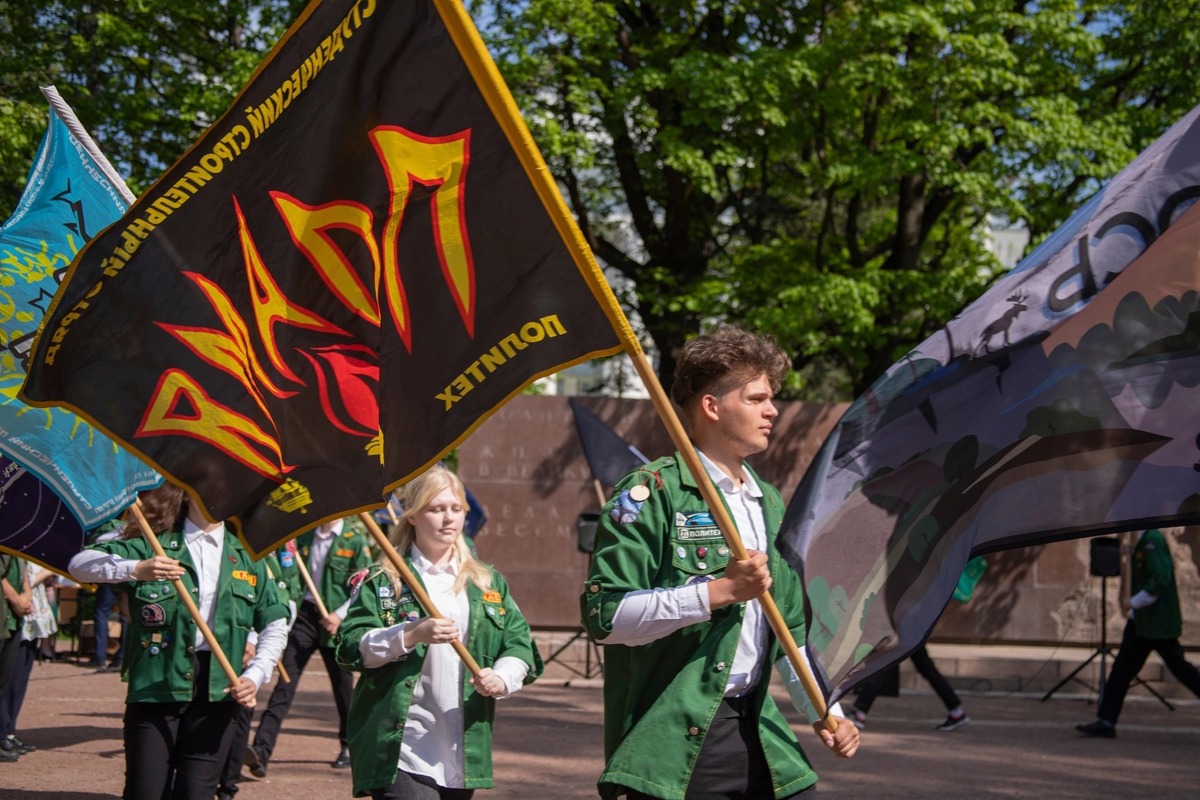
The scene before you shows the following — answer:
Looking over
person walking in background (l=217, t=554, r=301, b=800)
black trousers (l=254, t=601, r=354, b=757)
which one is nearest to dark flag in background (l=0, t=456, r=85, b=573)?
person walking in background (l=217, t=554, r=301, b=800)

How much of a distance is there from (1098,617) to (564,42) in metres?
10.4

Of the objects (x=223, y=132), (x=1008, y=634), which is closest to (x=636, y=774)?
(x=223, y=132)

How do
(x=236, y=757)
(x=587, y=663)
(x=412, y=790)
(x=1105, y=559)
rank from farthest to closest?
(x=587, y=663) → (x=1105, y=559) → (x=236, y=757) → (x=412, y=790)

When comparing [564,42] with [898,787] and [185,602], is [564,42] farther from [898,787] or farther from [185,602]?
[185,602]

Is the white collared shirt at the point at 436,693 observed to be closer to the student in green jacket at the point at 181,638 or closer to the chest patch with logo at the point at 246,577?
the student in green jacket at the point at 181,638

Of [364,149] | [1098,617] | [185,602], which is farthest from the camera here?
[1098,617]

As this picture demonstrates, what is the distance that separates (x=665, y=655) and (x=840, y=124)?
57.1 feet

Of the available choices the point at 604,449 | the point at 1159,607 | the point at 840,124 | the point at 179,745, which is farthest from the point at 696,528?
the point at 840,124

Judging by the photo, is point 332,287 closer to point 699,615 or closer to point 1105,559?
point 699,615

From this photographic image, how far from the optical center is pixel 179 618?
656 cm

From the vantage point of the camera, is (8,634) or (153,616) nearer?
(153,616)

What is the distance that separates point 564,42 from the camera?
68.3 ft

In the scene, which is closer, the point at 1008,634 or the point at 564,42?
the point at 1008,634

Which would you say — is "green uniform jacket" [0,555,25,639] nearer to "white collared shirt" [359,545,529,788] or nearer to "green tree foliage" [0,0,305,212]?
"white collared shirt" [359,545,529,788]
